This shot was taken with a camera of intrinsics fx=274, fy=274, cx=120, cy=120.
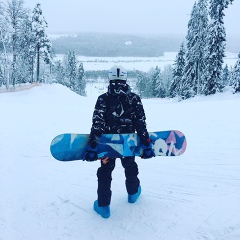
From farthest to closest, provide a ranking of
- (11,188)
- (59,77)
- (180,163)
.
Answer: (59,77), (180,163), (11,188)

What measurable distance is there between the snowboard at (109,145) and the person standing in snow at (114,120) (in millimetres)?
99

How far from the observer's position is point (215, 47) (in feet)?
101

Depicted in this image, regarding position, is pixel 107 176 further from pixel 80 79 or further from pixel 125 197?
pixel 80 79

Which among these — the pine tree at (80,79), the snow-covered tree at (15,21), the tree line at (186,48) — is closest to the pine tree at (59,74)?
the pine tree at (80,79)

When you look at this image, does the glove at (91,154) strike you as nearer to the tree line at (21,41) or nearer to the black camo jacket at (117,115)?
the black camo jacket at (117,115)

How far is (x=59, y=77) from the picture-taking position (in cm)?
6762

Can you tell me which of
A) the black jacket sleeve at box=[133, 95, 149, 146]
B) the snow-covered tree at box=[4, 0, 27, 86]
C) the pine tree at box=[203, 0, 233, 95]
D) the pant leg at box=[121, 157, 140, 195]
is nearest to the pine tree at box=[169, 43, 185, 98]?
the pine tree at box=[203, 0, 233, 95]

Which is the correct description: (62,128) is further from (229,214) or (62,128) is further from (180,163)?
(229,214)

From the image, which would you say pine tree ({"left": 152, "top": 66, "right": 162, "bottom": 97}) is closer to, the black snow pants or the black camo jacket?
the black snow pants

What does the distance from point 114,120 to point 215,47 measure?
30.2 meters

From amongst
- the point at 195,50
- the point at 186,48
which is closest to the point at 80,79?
the point at 186,48

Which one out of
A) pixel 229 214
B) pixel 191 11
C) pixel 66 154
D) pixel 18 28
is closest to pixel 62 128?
pixel 66 154

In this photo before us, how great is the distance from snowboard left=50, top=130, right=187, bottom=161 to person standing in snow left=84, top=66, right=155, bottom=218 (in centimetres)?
10

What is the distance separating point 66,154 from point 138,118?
1155 mm
